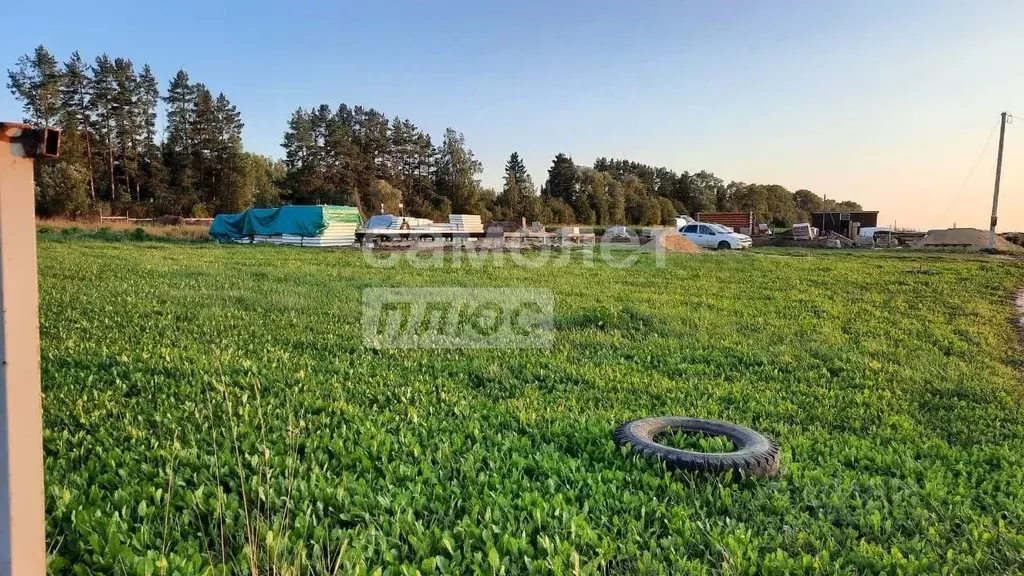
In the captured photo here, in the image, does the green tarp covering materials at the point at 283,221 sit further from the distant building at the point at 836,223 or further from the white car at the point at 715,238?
the distant building at the point at 836,223

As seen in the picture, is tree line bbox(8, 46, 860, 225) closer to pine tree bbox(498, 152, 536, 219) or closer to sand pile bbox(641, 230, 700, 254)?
pine tree bbox(498, 152, 536, 219)

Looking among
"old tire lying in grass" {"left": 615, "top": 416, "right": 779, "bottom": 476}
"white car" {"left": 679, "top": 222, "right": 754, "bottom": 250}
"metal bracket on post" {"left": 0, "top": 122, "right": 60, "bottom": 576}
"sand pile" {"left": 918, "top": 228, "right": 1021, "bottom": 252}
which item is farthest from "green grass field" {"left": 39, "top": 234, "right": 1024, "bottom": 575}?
"sand pile" {"left": 918, "top": 228, "right": 1021, "bottom": 252}

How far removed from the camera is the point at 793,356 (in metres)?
6.43

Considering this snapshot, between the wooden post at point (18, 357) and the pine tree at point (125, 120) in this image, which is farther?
the pine tree at point (125, 120)

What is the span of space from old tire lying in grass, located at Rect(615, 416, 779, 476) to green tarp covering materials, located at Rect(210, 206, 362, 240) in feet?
74.9

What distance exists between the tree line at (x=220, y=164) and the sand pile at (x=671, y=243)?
86.3ft

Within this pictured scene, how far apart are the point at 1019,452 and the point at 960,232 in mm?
39852

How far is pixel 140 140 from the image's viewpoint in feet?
169

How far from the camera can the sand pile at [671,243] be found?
26984 millimetres

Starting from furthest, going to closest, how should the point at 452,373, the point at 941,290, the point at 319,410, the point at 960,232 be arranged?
the point at 960,232 → the point at 941,290 → the point at 452,373 → the point at 319,410

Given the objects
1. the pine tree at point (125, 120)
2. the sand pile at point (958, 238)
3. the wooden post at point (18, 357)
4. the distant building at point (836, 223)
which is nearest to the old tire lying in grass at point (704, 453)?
the wooden post at point (18, 357)

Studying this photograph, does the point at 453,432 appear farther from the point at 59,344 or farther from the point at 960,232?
the point at 960,232

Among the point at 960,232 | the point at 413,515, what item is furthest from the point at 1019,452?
the point at 960,232

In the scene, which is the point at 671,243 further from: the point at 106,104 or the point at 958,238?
the point at 106,104
